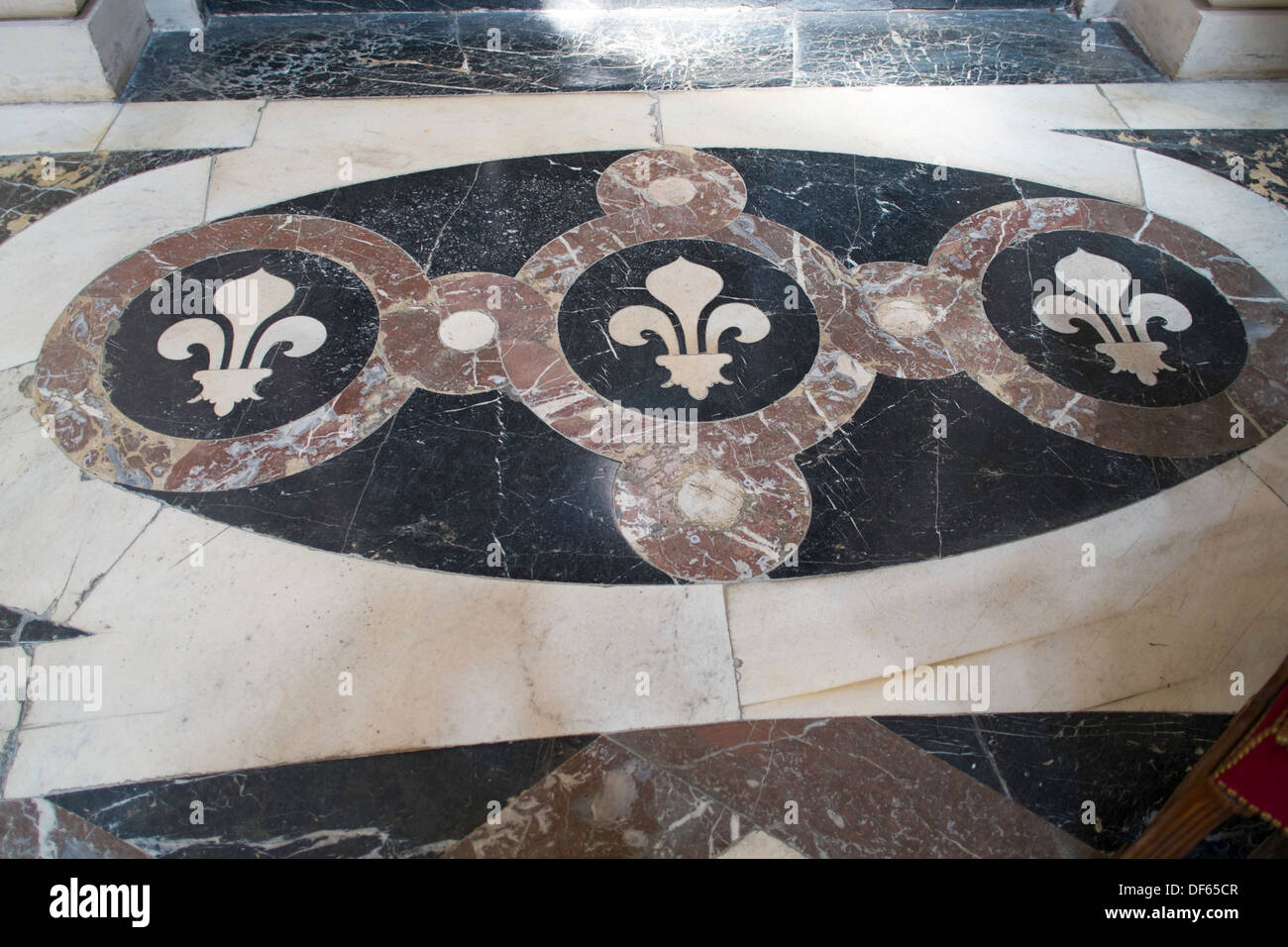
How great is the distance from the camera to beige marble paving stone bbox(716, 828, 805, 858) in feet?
4.83

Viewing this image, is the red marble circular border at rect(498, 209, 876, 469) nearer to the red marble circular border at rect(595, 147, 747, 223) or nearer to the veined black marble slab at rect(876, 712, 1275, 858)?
the red marble circular border at rect(595, 147, 747, 223)

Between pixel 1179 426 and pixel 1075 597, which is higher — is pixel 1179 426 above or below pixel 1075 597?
above

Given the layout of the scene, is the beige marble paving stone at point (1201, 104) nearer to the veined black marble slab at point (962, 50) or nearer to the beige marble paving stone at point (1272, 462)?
the veined black marble slab at point (962, 50)

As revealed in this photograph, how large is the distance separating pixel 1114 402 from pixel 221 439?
209 cm

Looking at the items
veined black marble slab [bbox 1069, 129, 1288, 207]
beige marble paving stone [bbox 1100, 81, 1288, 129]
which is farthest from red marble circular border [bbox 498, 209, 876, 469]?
beige marble paving stone [bbox 1100, 81, 1288, 129]

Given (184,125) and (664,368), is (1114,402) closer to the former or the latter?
(664,368)

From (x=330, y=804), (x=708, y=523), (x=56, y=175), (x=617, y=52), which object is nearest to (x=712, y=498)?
(x=708, y=523)

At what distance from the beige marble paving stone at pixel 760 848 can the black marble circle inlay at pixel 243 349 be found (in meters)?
1.35

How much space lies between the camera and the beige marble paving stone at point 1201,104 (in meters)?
2.98

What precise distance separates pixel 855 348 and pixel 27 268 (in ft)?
7.21

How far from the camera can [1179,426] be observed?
2088mm

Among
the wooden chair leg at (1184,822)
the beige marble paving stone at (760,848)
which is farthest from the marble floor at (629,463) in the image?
the wooden chair leg at (1184,822)

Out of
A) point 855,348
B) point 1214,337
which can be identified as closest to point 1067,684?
point 855,348

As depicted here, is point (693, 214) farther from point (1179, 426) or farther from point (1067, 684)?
point (1067, 684)
